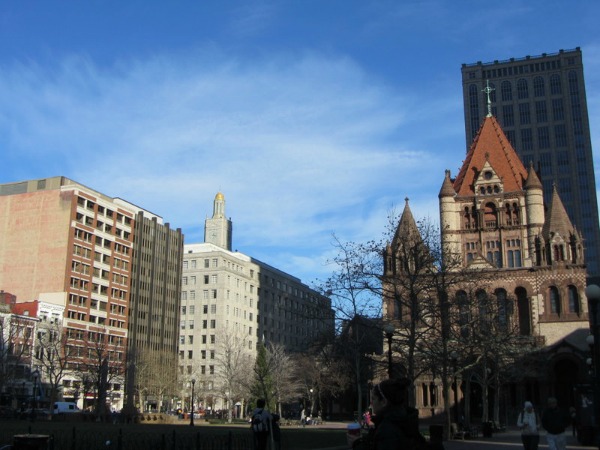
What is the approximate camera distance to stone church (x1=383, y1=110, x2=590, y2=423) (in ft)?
226

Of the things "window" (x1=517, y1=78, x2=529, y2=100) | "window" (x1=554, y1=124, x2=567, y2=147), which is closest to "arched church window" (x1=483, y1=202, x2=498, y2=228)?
"window" (x1=554, y1=124, x2=567, y2=147)

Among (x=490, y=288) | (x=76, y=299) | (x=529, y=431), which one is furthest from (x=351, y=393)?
(x=529, y=431)

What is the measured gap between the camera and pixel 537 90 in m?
153

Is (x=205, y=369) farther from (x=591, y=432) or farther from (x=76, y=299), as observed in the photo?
Result: (x=591, y=432)

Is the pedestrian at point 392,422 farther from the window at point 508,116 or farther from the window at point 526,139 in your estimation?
the window at point 508,116

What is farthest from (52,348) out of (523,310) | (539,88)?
(539,88)

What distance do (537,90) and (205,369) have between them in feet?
322

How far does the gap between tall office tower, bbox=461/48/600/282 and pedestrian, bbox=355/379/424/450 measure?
476 ft

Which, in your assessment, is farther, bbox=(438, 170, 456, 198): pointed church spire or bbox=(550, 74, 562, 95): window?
bbox=(550, 74, 562, 95): window

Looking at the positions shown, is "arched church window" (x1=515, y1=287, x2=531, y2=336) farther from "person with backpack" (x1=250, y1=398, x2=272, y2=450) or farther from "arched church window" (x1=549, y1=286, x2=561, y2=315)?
"person with backpack" (x1=250, y1=398, x2=272, y2=450)

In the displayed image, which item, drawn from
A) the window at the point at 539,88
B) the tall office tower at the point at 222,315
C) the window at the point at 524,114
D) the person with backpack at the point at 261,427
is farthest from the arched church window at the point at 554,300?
the window at the point at 539,88

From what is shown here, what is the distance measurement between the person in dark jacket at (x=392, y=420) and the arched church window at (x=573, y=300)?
7183 cm

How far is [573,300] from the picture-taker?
239 ft

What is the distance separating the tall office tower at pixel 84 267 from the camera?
92750mm
